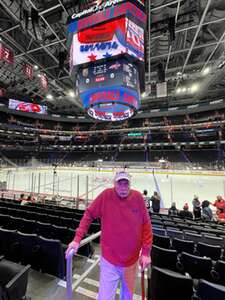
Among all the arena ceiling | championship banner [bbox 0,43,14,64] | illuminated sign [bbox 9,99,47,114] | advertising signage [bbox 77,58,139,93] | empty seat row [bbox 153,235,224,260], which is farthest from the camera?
illuminated sign [bbox 9,99,47,114]

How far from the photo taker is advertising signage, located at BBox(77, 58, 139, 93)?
4.27 m

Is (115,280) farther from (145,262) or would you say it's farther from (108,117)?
(108,117)

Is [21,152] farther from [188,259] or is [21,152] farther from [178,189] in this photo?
[188,259]

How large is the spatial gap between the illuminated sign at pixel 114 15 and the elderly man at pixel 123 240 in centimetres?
415

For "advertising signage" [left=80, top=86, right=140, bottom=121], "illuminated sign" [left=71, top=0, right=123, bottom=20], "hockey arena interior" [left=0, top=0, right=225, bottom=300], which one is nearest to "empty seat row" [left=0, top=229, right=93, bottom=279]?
"hockey arena interior" [left=0, top=0, right=225, bottom=300]

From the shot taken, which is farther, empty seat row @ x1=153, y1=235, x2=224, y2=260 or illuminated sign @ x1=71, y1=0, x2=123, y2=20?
illuminated sign @ x1=71, y1=0, x2=123, y2=20

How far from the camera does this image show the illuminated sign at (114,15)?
385 cm

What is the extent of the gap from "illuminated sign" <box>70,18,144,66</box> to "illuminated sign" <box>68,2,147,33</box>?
0.33 ft

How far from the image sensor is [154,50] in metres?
9.73

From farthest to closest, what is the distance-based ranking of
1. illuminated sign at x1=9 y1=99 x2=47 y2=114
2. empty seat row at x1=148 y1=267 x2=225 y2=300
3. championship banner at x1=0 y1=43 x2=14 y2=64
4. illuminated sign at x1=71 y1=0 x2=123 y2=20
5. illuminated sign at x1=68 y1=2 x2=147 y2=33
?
illuminated sign at x1=9 y1=99 x2=47 y2=114 → championship banner at x1=0 y1=43 x2=14 y2=64 → illuminated sign at x1=71 y1=0 x2=123 y2=20 → illuminated sign at x1=68 y1=2 x2=147 y2=33 → empty seat row at x1=148 y1=267 x2=225 y2=300

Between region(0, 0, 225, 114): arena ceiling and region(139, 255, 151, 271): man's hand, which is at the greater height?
region(0, 0, 225, 114): arena ceiling

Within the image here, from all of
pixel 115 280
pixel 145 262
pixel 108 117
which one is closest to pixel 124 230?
pixel 145 262

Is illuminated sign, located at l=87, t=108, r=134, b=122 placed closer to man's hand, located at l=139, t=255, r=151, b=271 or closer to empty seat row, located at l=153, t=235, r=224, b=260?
empty seat row, located at l=153, t=235, r=224, b=260

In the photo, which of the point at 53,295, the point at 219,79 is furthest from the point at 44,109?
the point at 53,295
